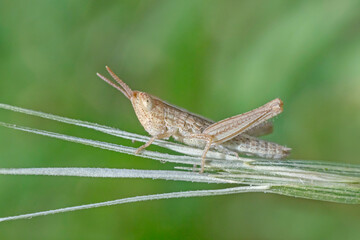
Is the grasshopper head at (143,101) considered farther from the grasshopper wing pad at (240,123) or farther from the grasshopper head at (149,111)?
the grasshopper wing pad at (240,123)

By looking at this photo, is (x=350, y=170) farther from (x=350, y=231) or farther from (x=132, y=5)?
(x=132, y=5)

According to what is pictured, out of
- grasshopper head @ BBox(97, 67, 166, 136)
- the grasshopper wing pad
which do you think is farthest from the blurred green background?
the grasshopper wing pad

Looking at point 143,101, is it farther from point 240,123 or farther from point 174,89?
point 174,89

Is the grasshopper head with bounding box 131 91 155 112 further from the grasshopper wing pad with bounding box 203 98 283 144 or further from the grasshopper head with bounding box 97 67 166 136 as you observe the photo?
the grasshopper wing pad with bounding box 203 98 283 144

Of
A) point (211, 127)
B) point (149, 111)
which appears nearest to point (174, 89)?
point (149, 111)

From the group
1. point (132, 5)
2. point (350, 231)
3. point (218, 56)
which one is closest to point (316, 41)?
point (218, 56)

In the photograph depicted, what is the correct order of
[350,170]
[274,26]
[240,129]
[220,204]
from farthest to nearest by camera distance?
1. [274,26]
2. [220,204]
3. [240,129]
4. [350,170]
